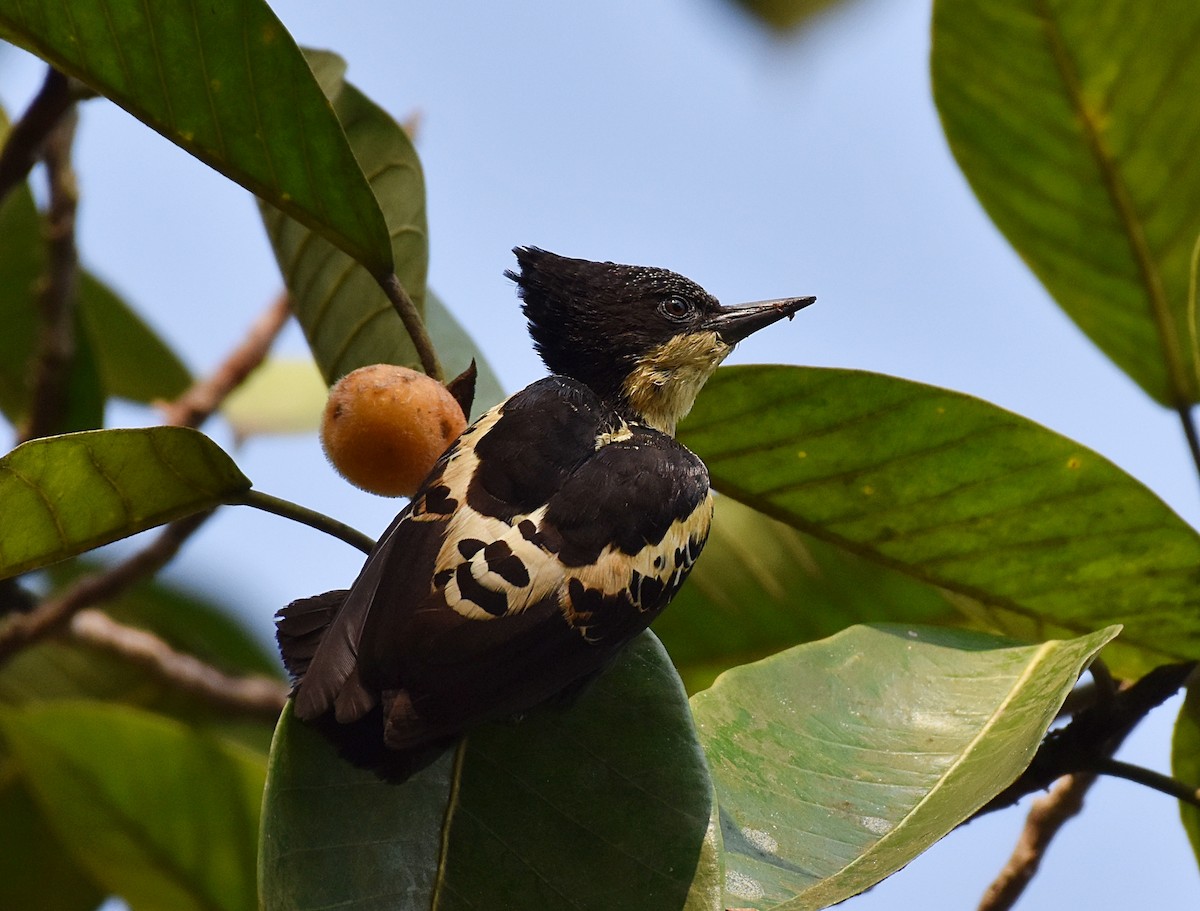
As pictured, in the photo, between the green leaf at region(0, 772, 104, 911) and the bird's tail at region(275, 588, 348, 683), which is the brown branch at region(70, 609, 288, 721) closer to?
the green leaf at region(0, 772, 104, 911)

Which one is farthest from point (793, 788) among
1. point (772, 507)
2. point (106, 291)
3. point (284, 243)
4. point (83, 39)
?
point (106, 291)

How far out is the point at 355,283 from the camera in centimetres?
221

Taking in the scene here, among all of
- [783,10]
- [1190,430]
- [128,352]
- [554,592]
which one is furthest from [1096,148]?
[783,10]

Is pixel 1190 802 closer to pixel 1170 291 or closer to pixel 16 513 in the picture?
pixel 1170 291

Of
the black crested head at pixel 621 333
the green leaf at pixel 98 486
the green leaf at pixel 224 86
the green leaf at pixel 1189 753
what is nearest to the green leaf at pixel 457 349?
the black crested head at pixel 621 333

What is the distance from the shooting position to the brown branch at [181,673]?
9.89 ft

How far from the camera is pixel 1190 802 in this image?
1.96 m

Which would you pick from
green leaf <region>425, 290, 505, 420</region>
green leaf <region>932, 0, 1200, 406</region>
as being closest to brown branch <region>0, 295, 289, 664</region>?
green leaf <region>425, 290, 505, 420</region>

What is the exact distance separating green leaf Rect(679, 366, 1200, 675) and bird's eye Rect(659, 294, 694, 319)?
2.37 ft

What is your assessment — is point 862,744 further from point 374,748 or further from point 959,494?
point 374,748

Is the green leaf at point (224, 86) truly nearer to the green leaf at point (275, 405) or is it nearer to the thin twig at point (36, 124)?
the thin twig at point (36, 124)

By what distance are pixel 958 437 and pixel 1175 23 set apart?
0.96m

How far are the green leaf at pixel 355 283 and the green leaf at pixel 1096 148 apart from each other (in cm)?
102

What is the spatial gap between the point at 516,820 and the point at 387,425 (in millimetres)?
530
